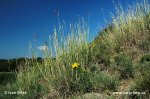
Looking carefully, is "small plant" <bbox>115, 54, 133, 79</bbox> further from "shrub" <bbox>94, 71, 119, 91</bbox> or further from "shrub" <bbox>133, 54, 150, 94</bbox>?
"shrub" <bbox>133, 54, 150, 94</bbox>

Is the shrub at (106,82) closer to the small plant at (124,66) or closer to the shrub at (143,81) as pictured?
the small plant at (124,66)

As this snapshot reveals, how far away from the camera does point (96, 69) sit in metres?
6.37

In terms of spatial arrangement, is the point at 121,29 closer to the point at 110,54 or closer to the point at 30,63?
the point at 110,54

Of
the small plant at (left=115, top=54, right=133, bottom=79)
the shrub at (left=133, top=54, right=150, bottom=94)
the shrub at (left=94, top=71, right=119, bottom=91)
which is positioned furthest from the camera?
the small plant at (left=115, top=54, right=133, bottom=79)

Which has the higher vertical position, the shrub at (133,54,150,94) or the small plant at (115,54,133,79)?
the small plant at (115,54,133,79)

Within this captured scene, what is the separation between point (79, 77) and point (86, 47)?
4.07 feet

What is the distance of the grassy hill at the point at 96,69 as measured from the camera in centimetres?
527

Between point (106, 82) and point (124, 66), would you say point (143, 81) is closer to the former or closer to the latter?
point (106, 82)

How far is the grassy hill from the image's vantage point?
527 centimetres

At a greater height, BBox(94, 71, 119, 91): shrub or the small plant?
the small plant

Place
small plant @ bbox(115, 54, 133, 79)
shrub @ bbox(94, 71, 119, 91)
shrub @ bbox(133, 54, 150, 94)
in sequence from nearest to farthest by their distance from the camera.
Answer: shrub @ bbox(133, 54, 150, 94), shrub @ bbox(94, 71, 119, 91), small plant @ bbox(115, 54, 133, 79)

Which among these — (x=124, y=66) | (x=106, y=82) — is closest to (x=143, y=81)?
Result: (x=106, y=82)

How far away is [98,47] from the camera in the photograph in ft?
24.8

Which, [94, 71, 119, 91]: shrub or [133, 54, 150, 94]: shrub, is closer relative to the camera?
[133, 54, 150, 94]: shrub
